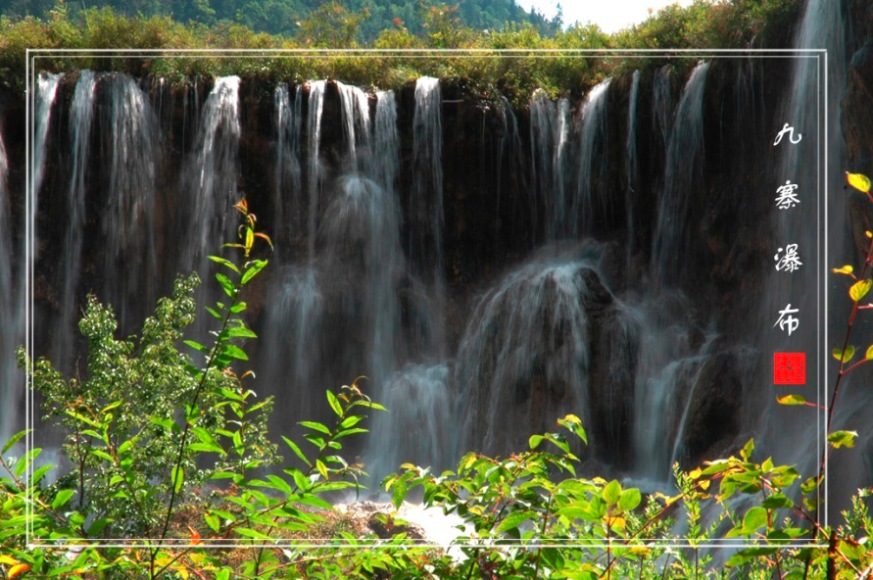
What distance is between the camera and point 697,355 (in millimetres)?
2656

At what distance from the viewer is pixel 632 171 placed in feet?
9.16

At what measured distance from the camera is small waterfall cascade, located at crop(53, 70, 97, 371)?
2666 mm

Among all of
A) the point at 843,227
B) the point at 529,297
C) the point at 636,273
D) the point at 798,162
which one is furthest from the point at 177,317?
the point at 843,227

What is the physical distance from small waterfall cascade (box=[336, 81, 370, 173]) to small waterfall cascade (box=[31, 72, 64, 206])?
868mm

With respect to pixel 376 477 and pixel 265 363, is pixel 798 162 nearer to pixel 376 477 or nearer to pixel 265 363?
pixel 376 477

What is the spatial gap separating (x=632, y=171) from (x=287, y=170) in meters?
1.12

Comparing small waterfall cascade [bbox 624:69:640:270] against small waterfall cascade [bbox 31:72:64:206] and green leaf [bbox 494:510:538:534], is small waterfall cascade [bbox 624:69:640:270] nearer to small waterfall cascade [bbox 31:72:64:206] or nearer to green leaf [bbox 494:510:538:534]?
green leaf [bbox 494:510:538:534]

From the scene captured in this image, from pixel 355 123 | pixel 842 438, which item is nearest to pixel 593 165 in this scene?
pixel 355 123

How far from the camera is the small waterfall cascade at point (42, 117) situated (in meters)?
2.63

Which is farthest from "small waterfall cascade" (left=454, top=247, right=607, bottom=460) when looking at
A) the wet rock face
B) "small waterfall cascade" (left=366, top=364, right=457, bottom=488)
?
the wet rock face

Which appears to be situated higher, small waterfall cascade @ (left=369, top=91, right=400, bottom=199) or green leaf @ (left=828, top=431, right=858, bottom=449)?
small waterfall cascade @ (left=369, top=91, right=400, bottom=199)

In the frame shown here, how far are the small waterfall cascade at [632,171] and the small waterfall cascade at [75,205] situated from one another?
5.54 feet

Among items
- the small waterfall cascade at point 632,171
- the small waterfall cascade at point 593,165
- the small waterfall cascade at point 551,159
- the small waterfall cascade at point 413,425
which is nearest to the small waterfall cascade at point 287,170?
the small waterfall cascade at point 413,425

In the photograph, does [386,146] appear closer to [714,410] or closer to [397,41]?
[397,41]
